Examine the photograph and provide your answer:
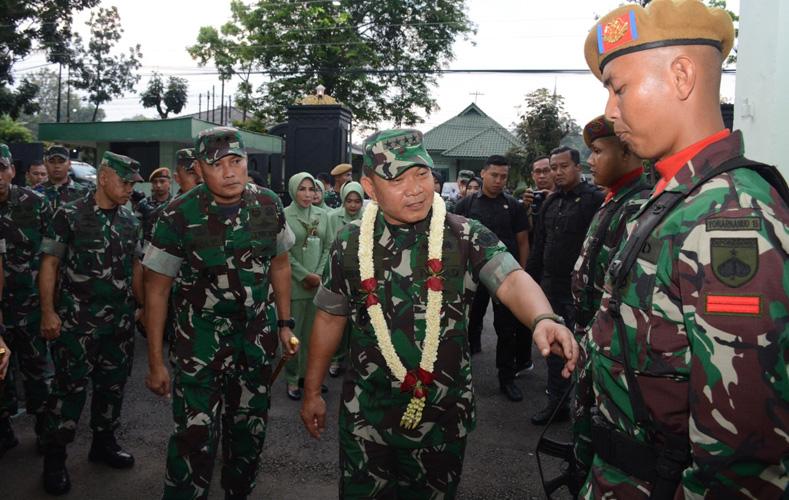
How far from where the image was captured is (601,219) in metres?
3.17

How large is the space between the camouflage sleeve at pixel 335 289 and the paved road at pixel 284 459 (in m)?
1.63

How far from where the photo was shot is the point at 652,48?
1.46m

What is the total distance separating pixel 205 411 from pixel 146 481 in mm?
1138

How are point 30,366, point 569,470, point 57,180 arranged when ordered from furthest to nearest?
point 57,180 < point 30,366 < point 569,470

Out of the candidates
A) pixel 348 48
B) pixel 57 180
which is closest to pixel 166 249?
pixel 57 180

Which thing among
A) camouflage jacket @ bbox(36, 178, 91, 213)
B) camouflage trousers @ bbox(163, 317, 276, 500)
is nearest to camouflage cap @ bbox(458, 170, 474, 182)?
camouflage jacket @ bbox(36, 178, 91, 213)

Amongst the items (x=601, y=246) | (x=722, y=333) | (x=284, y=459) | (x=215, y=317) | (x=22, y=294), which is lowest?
(x=284, y=459)

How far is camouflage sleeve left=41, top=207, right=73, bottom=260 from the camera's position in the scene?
373 centimetres

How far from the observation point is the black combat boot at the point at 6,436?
158 inches

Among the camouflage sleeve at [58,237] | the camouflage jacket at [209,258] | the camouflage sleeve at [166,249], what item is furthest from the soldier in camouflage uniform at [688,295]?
the camouflage sleeve at [58,237]

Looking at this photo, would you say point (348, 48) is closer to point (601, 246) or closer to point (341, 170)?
point (341, 170)

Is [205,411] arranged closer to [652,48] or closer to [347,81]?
[652,48]

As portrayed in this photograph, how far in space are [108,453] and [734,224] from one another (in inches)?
161

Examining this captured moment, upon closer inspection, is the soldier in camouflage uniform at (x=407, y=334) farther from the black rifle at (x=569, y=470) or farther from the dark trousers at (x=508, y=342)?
the dark trousers at (x=508, y=342)
